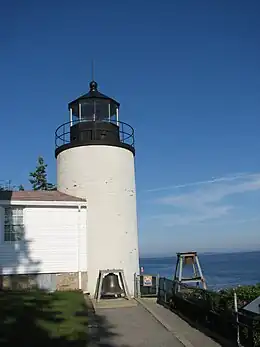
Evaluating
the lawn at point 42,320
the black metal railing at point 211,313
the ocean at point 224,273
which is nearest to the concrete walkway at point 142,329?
the black metal railing at point 211,313

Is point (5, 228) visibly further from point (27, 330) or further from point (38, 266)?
point (27, 330)

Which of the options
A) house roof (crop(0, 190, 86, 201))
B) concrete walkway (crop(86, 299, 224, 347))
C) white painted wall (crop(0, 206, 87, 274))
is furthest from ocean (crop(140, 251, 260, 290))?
house roof (crop(0, 190, 86, 201))

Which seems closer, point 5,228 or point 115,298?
point 5,228

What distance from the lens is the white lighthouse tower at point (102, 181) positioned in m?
17.8

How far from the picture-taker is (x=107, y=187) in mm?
18297

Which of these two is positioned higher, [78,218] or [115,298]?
[78,218]

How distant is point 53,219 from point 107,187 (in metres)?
2.90

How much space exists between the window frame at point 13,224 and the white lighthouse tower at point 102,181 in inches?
112

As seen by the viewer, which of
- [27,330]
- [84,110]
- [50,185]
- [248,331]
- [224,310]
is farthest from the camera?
[50,185]

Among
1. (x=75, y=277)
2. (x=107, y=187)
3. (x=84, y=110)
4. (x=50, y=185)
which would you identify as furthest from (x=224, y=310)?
(x=50, y=185)

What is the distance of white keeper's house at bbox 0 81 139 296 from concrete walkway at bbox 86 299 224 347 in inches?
102

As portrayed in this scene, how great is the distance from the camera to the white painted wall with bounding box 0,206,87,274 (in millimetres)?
15984

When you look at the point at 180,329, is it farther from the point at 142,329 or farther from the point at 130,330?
the point at 130,330

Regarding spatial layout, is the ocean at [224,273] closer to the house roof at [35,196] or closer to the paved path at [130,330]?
the paved path at [130,330]
